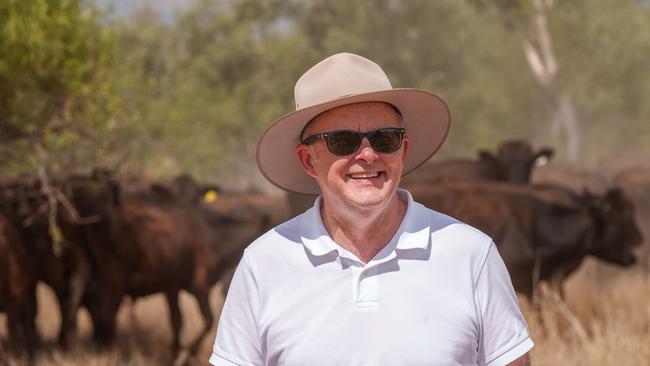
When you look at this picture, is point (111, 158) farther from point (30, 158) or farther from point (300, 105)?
point (300, 105)

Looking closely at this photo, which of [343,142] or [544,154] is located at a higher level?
[343,142]

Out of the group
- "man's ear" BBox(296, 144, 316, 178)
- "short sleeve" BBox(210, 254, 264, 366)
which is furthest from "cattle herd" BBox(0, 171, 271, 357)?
"short sleeve" BBox(210, 254, 264, 366)

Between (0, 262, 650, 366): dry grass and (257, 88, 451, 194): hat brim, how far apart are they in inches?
159

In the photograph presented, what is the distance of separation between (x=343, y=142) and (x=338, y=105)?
0.38ft

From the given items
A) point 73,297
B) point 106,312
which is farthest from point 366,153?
point 106,312

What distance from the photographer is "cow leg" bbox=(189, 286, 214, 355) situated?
11.0 m

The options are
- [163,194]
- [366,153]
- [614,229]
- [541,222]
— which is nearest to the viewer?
[366,153]

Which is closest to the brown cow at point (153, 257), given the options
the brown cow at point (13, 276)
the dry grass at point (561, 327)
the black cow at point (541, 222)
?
the dry grass at point (561, 327)

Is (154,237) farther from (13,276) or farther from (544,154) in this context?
(544,154)

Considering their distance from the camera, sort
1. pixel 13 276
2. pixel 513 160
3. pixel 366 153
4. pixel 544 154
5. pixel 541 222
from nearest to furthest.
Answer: pixel 366 153
pixel 13 276
pixel 541 222
pixel 513 160
pixel 544 154

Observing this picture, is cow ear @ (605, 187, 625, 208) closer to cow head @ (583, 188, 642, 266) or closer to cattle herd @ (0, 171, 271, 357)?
cow head @ (583, 188, 642, 266)

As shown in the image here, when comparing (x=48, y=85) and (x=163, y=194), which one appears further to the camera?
(x=163, y=194)

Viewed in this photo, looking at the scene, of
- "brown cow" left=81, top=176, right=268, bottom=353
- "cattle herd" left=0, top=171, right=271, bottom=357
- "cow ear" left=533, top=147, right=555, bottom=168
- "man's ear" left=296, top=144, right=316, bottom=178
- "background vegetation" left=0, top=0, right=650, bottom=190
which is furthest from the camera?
"background vegetation" left=0, top=0, right=650, bottom=190

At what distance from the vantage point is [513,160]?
14.6 meters
